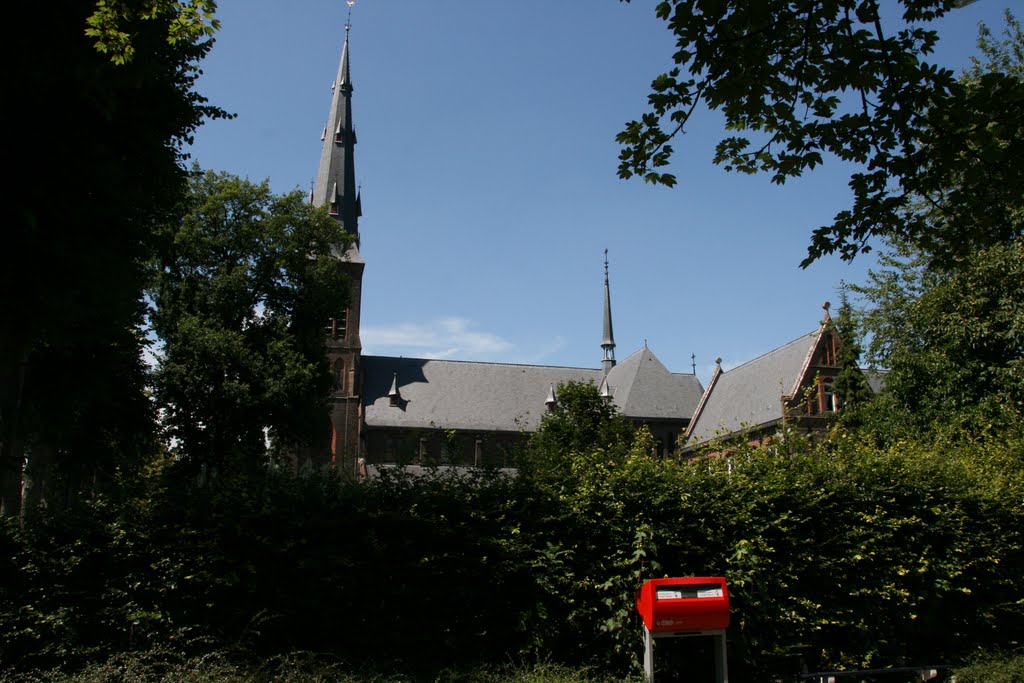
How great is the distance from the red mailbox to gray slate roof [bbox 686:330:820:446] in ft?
101

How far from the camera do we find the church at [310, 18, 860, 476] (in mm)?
44969

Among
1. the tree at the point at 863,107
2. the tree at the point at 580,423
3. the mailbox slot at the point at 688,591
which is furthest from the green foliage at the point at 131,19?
the tree at the point at 580,423

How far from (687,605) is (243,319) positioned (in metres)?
27.4

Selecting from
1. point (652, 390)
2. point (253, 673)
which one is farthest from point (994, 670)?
point (652, 390)

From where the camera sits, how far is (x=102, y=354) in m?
15.9

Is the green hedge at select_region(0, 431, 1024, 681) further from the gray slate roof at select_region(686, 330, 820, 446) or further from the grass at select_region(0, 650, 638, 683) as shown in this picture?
the gray slate roof at select_region(686, 330, 820, 446)

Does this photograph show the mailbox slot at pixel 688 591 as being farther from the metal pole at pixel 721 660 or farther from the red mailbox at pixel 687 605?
the metal pole at pixel 721 660

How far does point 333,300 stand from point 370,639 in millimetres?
25643

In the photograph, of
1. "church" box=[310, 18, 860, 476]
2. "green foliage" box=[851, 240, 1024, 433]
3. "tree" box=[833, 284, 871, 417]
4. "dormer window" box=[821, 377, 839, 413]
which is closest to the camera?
"green foliage" box=[851, 240, 1024, 433]

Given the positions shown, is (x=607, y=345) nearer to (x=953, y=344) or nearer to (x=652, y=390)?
(x=652, y=390)

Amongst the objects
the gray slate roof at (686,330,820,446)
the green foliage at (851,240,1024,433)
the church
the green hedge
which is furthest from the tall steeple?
the green hedge

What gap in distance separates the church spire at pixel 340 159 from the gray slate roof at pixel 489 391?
1089 centimetres

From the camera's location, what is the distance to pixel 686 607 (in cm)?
907

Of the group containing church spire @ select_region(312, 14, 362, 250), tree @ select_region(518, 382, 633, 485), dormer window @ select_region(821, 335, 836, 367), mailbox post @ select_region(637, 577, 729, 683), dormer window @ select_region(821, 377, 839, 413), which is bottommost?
mailbox post @ select_region(637, 577, 729, 683)
